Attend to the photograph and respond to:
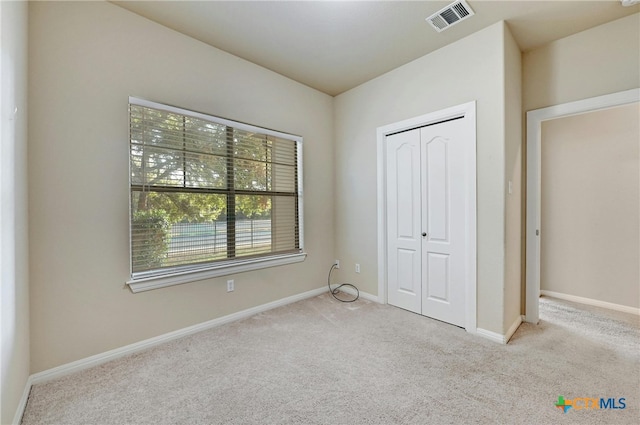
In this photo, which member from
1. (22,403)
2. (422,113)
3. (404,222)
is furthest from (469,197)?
(22,403)

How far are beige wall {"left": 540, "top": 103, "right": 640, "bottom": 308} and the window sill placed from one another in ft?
11.1

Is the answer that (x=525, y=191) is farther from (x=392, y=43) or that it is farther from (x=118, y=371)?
(x=118, y=371)

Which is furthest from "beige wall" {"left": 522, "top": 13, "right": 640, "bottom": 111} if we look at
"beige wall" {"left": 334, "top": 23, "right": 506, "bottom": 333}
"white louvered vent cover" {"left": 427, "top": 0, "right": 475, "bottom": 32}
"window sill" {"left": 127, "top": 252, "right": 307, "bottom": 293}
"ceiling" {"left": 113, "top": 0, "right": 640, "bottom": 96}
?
"window sill" {"left": 127, "top": 252, "right": 307, "bottom": 293}

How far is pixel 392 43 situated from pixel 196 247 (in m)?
2.81

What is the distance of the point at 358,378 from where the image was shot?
1.86 m

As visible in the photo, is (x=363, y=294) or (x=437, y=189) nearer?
(x=437, y=189)

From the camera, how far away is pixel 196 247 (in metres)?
2.57

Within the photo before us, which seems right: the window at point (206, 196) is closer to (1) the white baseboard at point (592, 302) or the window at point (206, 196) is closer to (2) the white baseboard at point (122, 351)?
(2) the white baseboard at point (122, 351)

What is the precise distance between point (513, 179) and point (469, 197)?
17.5 inches

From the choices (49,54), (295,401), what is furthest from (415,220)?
(49,54)

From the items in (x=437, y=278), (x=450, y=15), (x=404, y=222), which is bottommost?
(x=437, y=278)

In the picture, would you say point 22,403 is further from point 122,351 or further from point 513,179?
point 513,179

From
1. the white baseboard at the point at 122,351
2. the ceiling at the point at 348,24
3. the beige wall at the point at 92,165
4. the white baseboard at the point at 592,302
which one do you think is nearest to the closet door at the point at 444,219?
the ceiling at the point at 348,24

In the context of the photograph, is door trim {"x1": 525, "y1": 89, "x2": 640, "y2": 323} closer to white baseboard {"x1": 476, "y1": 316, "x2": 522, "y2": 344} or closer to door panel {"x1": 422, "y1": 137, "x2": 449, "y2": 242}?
white baseboard {"x1": 476, "y1": 316, "x2": 522, "y2": 344}
